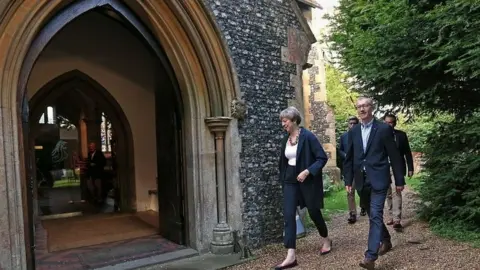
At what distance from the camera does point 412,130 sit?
1722cm

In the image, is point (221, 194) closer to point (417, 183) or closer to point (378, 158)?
point (378, 158)

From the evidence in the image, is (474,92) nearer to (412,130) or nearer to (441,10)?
(441,10)

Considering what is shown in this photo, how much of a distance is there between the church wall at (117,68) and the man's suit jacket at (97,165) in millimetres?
1213

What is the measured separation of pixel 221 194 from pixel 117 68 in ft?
13.4

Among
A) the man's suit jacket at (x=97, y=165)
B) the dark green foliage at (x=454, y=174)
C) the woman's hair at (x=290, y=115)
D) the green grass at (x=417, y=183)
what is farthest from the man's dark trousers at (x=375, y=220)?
the man's suit jacket at (x=97, y=165)

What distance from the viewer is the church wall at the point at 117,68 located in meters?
7.46

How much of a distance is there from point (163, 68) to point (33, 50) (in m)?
1.68

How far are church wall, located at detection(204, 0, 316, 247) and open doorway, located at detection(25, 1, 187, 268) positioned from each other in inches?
31.9

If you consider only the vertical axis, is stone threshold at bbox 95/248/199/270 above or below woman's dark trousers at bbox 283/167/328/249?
below

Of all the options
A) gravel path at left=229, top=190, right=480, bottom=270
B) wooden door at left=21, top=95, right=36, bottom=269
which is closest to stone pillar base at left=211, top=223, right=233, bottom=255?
gravel path at left=229, top=190, right=480, bottom=270

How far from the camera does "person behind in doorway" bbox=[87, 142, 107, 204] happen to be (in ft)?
30.2

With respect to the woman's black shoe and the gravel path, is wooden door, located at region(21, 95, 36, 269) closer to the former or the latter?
the gravel path

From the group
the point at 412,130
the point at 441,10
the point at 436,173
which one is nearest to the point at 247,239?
the point at 436,173

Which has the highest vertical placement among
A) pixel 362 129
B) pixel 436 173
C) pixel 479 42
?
pixel 479 42
